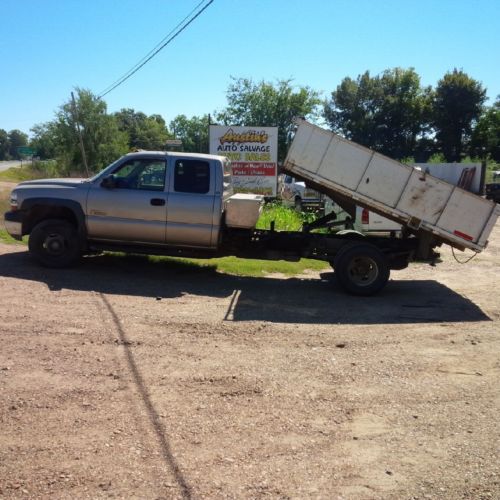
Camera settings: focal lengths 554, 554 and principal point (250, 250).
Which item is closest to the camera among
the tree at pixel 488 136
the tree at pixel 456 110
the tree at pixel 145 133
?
the tree at pixel 488 136

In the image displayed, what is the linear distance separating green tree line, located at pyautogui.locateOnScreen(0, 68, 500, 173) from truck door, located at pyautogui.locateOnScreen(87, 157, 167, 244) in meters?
40.1

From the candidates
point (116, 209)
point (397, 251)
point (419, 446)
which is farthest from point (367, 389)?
point (116, 209)

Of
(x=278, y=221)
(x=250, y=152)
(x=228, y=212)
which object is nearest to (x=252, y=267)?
(x=228, y=212)

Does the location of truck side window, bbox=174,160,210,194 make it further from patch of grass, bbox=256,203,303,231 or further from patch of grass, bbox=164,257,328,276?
patch of grass, bbox=256,203,303,231

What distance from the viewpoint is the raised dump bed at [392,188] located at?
337 inches

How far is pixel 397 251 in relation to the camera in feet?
30.8

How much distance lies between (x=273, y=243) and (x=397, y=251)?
6.92 feet

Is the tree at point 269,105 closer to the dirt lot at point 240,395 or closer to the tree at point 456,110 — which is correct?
the tree at point 456,110

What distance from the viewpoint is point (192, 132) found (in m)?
78.0

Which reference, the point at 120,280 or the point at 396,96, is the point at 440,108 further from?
the point at 120,280

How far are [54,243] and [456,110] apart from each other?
2426 inches

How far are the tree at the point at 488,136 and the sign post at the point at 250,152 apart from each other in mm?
45844

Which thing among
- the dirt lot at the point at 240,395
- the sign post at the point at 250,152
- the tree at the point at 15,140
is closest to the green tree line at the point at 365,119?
the sign post at the point at 250,152

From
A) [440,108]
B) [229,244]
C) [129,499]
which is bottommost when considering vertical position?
[129,499]
